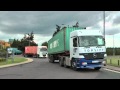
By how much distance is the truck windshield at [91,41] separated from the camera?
23.4 metres

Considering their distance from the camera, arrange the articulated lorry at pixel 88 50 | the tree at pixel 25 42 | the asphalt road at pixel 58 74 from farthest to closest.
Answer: the tree at pixel 25 42, the articulated lorry at pixel 88 50, the asphalt road at pixel 58 74

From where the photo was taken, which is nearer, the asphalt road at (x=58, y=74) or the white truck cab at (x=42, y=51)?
the asphalt road at (x=58, y=74)

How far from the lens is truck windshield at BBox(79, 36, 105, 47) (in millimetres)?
23438

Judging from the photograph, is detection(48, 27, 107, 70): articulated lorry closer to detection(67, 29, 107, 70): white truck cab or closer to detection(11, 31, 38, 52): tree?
detection(67, 29, 107, 70): white truck cab

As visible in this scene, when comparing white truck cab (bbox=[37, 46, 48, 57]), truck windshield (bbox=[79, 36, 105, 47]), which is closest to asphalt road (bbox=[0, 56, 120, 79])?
truck windshield (bbox=[79, 36, 105, 47])

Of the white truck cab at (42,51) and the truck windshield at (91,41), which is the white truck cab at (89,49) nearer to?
the truck windshield at (91,41)

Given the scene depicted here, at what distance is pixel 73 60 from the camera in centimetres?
2502

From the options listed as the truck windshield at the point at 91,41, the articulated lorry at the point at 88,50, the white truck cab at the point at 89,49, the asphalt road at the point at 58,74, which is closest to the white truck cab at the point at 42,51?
the asphalt road at the point at 58,74

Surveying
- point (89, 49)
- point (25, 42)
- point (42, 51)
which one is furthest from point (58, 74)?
point (25, 42)

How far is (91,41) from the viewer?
2355cm
